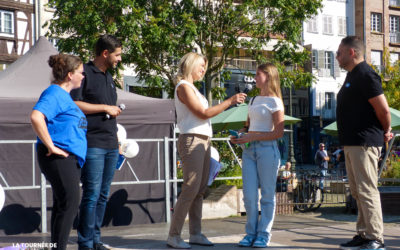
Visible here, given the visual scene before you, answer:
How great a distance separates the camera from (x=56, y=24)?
1877 cm

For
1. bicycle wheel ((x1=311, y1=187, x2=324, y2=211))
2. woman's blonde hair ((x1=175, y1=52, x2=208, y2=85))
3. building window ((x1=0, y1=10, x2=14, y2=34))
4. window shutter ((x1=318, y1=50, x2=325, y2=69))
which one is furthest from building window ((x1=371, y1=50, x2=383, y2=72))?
woman's blonde hair ((x1=175, y1=52, x2=208, y2=85))

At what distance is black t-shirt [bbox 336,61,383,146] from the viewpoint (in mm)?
5359

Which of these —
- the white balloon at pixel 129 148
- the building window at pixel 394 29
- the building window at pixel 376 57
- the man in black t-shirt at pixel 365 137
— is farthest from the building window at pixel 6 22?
the building window at pixel 394 29

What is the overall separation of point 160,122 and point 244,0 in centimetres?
1025

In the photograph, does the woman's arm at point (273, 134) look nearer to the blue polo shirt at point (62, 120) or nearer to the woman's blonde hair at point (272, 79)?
the woman's blonde hair at point (272, 79)

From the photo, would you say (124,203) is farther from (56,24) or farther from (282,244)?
(56,24)

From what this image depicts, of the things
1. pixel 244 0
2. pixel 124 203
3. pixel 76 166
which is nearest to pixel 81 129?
pixel 76 166

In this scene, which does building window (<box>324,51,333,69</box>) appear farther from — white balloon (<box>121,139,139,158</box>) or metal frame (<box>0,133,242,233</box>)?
white balloon (<box>121,139,139,158</box>)

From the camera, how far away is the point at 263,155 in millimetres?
5688

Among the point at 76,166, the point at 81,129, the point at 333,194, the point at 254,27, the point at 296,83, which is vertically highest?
the point at 254,27

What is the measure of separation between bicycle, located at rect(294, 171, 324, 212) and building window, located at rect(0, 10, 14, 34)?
73.6 feet

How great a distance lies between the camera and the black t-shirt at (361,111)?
5.36 metres

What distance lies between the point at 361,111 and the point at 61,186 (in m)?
2.74

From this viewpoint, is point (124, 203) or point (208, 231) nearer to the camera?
point (208, 231)
